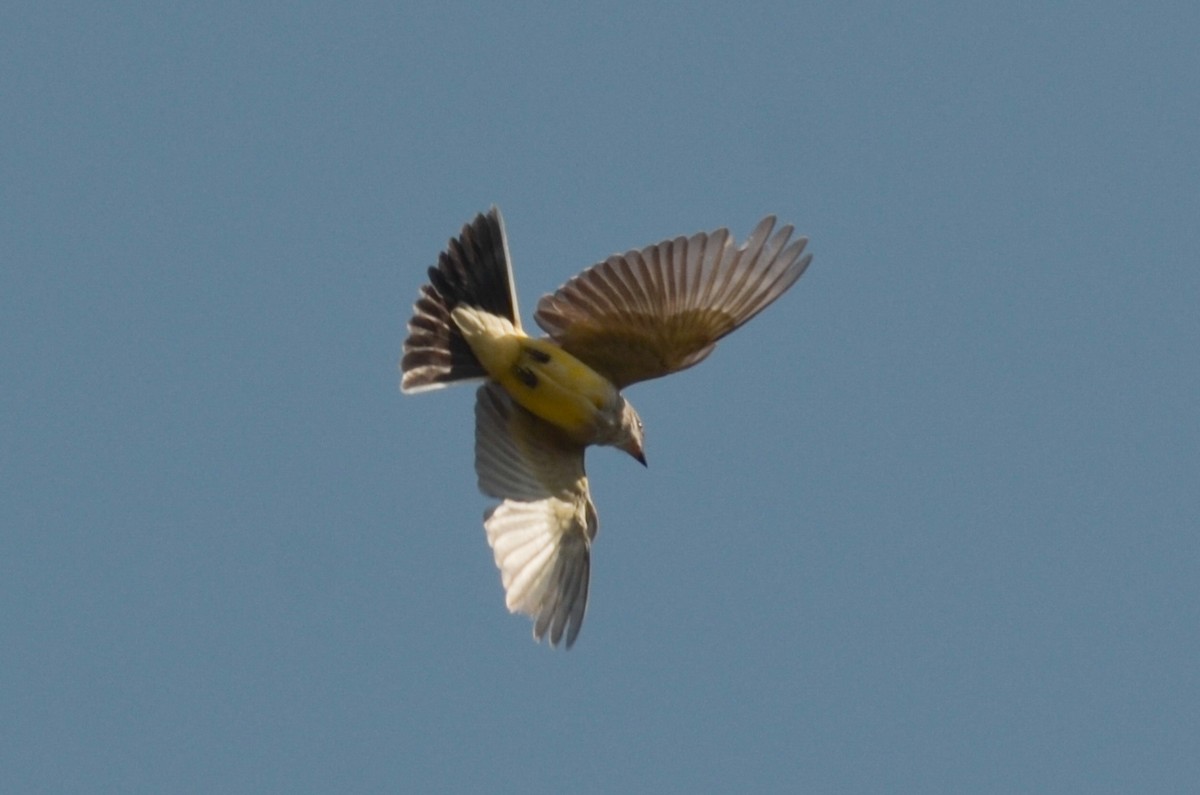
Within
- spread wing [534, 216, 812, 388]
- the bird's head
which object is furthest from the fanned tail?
the bird's head

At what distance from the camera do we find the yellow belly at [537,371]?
1391cm

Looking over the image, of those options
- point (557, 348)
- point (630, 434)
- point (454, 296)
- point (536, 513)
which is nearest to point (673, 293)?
point (557, 348)

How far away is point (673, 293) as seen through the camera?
544 inches

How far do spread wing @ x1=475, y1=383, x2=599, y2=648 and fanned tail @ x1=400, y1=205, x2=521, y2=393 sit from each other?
442mm

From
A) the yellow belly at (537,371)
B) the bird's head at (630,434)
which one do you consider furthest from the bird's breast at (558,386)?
the bird's head at (630,434)

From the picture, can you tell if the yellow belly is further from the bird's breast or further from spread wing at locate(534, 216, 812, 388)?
spread wing at locate(534, 216, 812, 388)

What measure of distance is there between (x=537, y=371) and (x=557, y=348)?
184mm

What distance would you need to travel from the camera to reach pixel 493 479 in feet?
46.4

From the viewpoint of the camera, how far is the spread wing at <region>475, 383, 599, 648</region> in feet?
45.1

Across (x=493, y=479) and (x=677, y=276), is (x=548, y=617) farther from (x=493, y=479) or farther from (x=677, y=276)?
(x=677, y=276)

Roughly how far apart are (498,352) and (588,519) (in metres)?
1.24

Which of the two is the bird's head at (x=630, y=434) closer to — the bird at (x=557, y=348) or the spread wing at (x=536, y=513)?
the bird at (x=557, y=348)

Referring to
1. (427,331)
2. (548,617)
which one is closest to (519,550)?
(548,617)

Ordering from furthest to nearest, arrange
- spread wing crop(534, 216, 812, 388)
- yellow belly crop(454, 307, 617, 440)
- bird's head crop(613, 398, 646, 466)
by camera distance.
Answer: bird's head crop(613, 398, 646, 466)
yellow belly crop(454, 307, 617, 440)
spread wing crop(534, 216, 812, 388)
